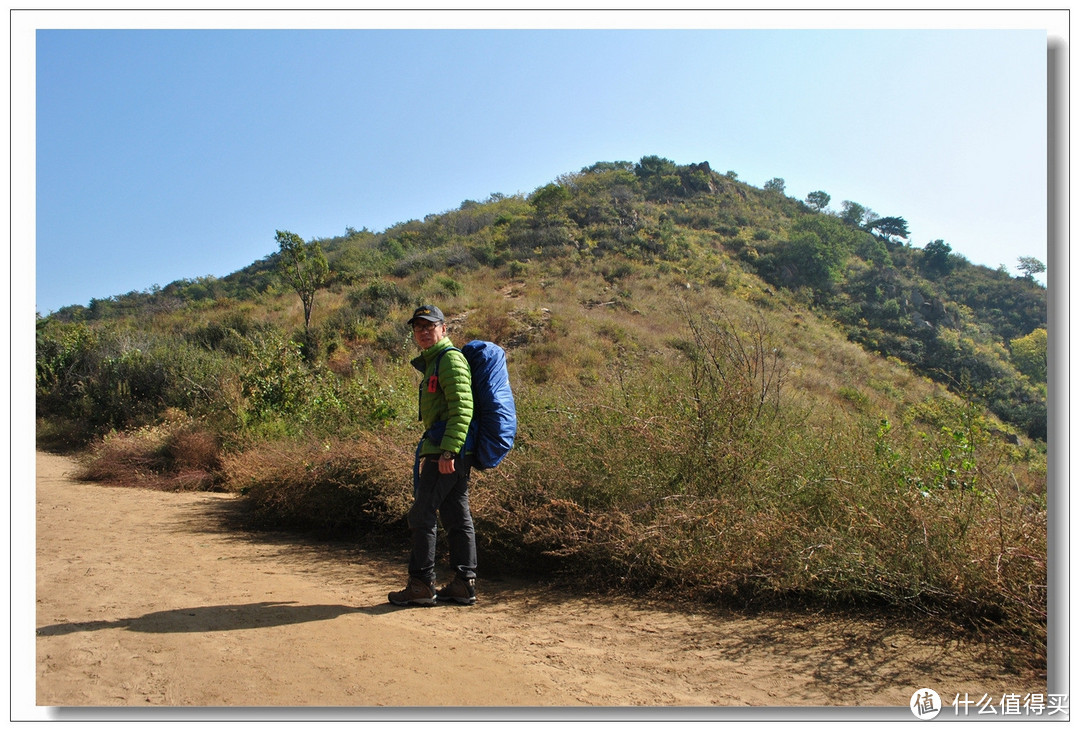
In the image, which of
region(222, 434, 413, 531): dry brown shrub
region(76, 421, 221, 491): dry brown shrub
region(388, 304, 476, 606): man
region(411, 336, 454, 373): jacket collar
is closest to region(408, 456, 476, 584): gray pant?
region(388, 304, 476, 606): man

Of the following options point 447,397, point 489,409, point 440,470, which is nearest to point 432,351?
point 447,397

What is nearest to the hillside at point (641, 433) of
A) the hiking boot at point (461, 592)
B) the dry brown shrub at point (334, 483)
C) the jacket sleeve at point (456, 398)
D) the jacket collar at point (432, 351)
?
the dry brown shrub at point (334, 483)

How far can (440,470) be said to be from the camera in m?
4.07

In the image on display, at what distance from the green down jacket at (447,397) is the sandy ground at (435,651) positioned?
3.35 ft

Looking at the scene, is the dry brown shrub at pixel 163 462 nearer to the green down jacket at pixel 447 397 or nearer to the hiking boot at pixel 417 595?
the hiking boot at pixel 417 595

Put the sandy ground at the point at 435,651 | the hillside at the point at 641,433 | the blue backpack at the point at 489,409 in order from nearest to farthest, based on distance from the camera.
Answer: the sandy ground at the point at 435,651 → the hillside at the point at 641,433 → the blue backpack at the point at 489,409

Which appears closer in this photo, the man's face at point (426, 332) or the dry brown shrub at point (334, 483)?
the man's face at point (426, 332)

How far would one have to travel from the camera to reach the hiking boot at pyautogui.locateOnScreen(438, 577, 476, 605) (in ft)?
14.5

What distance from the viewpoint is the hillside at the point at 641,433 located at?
4008 mm

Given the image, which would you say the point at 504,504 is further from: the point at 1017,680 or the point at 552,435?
the point at 1017,680

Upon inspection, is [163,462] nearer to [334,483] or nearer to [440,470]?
[334,483]

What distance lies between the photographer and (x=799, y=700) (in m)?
3.04
